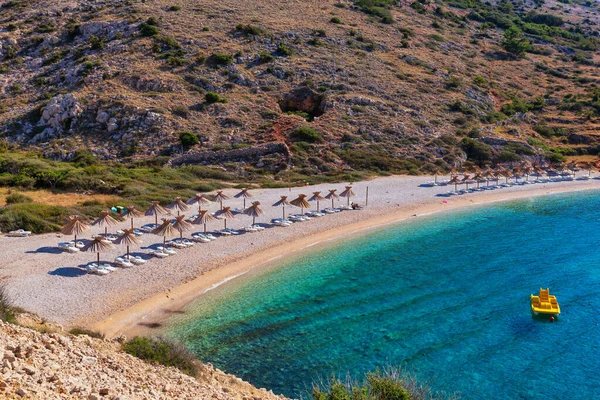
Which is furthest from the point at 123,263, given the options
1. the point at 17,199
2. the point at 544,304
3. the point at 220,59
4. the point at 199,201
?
the point at 220,59

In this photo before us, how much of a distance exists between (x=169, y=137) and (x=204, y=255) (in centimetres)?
2558

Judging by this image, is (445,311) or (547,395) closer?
(547,395)

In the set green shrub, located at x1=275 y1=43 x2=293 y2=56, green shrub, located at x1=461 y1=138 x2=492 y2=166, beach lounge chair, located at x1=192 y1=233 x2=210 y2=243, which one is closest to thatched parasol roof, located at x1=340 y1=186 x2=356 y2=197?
beach lounge chair, located at x1=192 y1=233 x2=210 y2=243

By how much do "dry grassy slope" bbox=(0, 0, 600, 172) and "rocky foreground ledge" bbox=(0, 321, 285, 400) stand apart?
38148mm

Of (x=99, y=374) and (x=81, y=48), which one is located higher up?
(x=81, y=48)

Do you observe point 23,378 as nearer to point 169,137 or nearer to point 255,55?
point 169,137

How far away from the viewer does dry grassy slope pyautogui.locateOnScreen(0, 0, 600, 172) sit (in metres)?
54.3

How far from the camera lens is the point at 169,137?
52.1 m

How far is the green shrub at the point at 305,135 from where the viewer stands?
2164 inches

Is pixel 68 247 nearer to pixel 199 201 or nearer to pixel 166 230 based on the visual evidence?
pixel 166 230

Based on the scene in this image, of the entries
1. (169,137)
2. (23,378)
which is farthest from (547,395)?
(169,137)

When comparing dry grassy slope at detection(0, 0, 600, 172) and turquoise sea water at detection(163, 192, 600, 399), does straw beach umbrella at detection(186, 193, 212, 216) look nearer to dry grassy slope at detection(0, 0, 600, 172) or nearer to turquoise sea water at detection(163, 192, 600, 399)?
turquoise sea water at detection(163, 192, 600, 399)

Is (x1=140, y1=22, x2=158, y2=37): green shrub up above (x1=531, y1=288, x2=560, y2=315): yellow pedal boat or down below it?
above

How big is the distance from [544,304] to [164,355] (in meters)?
17.6
